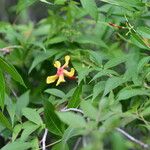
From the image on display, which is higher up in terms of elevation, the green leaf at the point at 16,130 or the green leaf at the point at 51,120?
the green leaf at the point at 51,120

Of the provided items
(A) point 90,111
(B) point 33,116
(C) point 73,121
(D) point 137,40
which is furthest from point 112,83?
(C) point 73,121

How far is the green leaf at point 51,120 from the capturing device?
1.63 m

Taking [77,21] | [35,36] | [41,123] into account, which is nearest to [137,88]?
[41,123]

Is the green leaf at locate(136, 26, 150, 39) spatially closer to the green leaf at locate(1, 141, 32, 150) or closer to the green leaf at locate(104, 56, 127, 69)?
the green leaf at locate(104, 56, 127, 69)

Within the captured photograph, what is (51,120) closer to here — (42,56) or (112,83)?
(112,83)

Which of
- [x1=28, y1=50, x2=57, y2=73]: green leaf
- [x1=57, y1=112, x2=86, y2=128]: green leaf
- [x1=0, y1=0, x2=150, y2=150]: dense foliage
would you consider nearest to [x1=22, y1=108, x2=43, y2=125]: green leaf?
[x1=0, y1=0, x2=150, y2=150]: dense foliage

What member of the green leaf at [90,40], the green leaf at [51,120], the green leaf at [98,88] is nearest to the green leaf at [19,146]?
the green leaf at [51,120]

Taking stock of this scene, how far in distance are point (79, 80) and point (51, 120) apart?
167 millimetres

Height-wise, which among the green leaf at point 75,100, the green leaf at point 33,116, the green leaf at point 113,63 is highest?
the green leaf at point 113,63

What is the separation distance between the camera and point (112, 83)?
164cm

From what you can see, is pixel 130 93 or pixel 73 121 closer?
pixel 73 121

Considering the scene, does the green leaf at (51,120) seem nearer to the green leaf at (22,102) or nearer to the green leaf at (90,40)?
the green leaf at (22,102)

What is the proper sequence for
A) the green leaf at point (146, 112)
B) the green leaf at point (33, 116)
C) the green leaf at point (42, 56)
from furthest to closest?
1. the green leaf at point (42, 56)
2. the green leaf at point (33, 116)
3. the green leaf at point (146, 112)

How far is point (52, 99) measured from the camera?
1.84m
